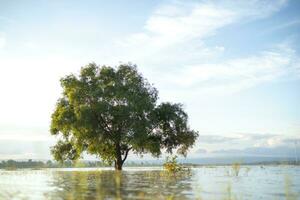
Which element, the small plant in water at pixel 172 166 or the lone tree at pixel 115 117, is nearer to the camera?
the small plant in water at pixel 172 166

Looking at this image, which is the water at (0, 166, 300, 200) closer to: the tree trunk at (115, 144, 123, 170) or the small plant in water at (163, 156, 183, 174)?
the small plant in water at (163, 156, 183, 174)

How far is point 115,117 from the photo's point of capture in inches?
1769

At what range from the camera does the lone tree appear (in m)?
43.9

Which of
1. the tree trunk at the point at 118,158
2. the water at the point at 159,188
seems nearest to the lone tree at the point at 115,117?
the tree trunk at the point at 118,158

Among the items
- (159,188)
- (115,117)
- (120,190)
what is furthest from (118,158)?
(120,190)

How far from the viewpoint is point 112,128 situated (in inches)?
1809

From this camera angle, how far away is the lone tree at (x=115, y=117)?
43938mm

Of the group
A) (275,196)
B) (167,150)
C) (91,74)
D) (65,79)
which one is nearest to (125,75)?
(91,74)

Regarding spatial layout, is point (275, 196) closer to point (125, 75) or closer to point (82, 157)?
point (125, 75)

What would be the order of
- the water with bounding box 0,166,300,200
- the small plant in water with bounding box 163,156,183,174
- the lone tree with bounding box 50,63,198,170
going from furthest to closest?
the lone tree with bounding box 50,63,198,170 → the small plant in water with bounding box 163,156,183,174 → the water with bounding box 0,166,300,200

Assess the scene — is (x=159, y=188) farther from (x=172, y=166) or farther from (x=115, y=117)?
(x=115, y=117)

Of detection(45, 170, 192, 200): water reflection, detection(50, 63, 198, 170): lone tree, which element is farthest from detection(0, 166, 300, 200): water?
detection(50, 63, 198, 170): lone tree

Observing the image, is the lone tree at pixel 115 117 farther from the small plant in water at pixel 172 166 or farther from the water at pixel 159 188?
the water at pixel 159 188

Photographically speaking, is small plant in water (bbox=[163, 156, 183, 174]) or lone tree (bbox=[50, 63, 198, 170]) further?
lone tree (bbox=[50, 63, 198, 170])
